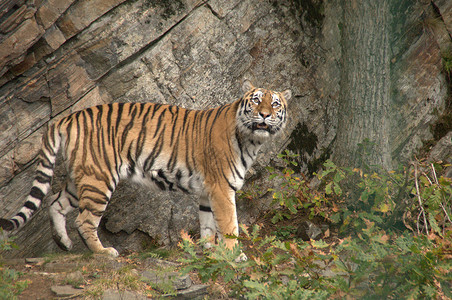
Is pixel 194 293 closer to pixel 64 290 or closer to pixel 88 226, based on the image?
pixel 64 290

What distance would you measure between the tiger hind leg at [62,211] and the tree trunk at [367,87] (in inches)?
159

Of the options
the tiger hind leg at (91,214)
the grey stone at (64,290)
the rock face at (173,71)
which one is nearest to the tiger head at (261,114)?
the rock face at (173,71)

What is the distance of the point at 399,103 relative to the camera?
8.53 meters

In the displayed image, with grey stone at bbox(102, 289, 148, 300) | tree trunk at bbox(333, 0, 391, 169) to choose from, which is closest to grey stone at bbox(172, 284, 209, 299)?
grey stone at bbox(102, 289, 148, 300)

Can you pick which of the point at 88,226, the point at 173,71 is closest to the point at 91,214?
the point at 88,226

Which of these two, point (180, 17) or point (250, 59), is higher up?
point (180, 17)

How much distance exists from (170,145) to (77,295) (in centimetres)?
237

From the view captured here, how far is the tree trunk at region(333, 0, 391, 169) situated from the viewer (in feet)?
23.4

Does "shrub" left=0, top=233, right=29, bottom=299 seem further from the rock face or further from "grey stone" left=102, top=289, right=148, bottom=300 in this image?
the rock face

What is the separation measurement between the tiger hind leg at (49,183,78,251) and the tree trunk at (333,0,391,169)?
4.05 metres

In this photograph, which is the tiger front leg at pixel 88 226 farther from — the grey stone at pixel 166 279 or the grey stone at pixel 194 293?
the grey stone at pixel 194 293

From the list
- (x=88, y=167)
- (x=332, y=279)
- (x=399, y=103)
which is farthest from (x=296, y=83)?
(x=332, y=279)

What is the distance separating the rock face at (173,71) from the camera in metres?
5.99

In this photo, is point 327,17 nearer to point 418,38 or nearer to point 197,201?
point 418,38
